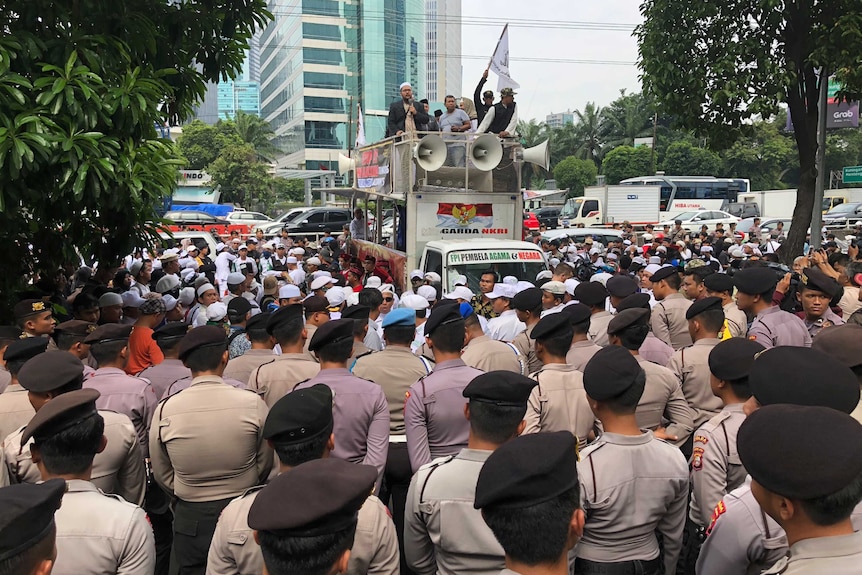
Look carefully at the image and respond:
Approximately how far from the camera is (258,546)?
2477 millimetres

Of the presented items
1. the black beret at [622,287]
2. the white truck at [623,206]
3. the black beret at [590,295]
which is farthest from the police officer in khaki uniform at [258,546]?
the white truck at [623,206]

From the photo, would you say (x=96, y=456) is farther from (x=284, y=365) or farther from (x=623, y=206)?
(x=623, y=206)

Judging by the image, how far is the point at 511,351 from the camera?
15.8 ft

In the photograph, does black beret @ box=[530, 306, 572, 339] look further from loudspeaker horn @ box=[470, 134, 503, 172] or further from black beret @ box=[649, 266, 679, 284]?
loudspeaker horn @ box=[470, 134, 503, 172]

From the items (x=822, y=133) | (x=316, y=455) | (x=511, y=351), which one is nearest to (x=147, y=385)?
(x=316, y=455)

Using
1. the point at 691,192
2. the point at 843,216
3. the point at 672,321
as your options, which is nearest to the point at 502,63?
the point at 672,321

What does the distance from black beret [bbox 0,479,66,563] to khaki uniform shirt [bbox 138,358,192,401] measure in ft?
8.56

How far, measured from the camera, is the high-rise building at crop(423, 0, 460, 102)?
150 m

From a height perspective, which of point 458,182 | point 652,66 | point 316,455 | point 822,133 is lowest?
point 316,455

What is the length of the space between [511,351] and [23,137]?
3677 millimetres

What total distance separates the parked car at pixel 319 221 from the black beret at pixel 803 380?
90.6ft

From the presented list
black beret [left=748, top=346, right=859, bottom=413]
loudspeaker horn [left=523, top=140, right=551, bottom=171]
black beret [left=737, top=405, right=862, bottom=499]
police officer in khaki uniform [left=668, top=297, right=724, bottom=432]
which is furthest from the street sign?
black beret [left=737, top=405, right=862, bottom=499]

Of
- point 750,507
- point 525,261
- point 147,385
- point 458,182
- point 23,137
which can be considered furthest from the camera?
point 458,182

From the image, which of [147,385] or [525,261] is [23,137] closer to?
[147,385]
